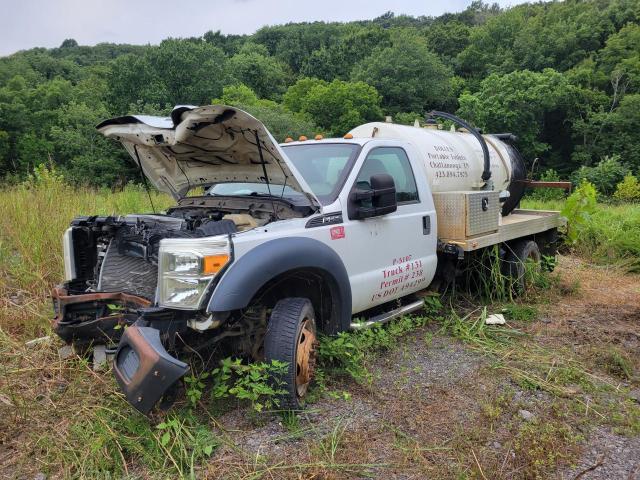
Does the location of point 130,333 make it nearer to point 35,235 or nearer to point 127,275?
point 127,275

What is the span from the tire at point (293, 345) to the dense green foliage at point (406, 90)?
2399 cm

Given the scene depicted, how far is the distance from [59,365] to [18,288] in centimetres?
224

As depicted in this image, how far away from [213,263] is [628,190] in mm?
40208

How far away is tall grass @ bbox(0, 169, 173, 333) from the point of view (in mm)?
4961

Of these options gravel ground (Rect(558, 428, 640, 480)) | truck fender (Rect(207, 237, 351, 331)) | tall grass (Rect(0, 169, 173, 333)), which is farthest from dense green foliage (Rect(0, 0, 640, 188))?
gravel ground (Rect(558, 428, 640, 480))

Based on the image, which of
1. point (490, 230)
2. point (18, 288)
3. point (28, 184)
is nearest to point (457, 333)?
point (490, 230)

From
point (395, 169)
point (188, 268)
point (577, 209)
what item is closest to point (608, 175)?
point (577, 209)

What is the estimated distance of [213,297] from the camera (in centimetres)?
295

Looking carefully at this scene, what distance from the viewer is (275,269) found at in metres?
3.20

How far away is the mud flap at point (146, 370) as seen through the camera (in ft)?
8.54

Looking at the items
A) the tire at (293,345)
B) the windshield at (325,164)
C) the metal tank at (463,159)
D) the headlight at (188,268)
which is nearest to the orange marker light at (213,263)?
the headlight at (188,268)

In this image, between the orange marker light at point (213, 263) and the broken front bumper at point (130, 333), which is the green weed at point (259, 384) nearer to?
the broken front bumper at point (130, 333)

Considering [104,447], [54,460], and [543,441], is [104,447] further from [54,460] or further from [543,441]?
[543,441]

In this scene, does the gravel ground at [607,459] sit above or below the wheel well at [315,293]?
below
